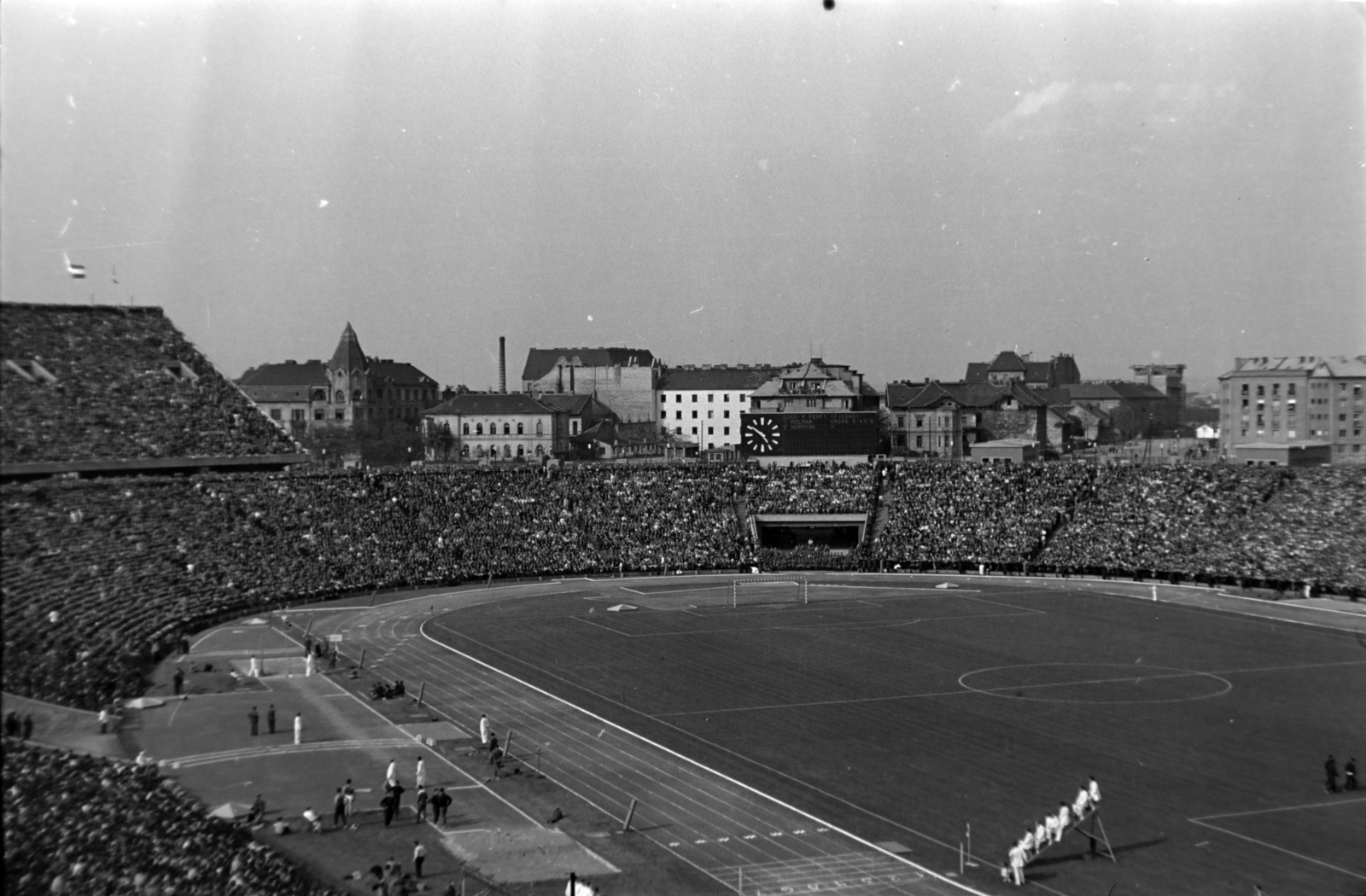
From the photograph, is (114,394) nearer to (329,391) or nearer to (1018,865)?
(1018,865)

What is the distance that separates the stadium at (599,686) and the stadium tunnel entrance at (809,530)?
280 inches

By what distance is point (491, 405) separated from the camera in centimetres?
13150

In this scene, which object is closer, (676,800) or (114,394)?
(114,394)

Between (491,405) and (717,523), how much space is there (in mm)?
57328

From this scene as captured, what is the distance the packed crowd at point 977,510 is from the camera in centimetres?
7381

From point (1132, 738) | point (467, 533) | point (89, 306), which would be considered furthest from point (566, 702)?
point (467, 533)

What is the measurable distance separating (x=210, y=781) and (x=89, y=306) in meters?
10.4

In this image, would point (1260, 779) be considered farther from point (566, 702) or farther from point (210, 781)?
point (210, 781)

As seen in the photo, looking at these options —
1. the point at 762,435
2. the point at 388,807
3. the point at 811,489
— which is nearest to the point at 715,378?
the point at 762,435

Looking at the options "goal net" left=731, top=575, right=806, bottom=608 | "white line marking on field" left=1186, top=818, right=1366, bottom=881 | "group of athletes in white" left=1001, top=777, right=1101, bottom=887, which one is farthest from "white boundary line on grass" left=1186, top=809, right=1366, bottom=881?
"goal net" left=731, top=575, right=806, bottom=608

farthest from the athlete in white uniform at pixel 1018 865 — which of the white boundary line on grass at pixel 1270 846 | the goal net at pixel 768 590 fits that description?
the goal net at pixel 768 590

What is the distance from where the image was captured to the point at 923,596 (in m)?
64.0

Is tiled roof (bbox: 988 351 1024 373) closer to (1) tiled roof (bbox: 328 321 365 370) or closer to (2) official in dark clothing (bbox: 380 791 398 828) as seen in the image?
(1) tiled roof (bbox: 328 321 365 370)

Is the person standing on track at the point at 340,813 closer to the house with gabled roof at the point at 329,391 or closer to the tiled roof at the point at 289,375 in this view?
the house with gabled roof at the point at 329,391
